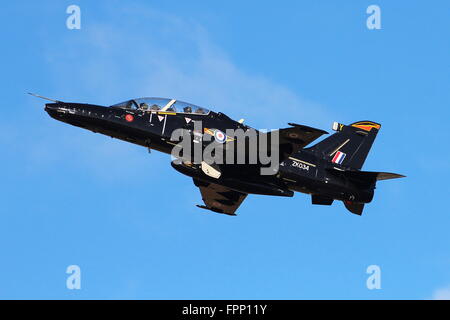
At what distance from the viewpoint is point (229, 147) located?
130ft

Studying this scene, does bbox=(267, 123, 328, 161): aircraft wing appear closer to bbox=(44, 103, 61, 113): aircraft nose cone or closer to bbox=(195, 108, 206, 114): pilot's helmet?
bbox=(195, 108, 206, 114): pilot's helmet

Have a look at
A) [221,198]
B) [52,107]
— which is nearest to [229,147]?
[221,198]

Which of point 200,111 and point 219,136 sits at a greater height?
point 200,111

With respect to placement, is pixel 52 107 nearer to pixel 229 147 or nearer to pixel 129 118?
pixel 129 118

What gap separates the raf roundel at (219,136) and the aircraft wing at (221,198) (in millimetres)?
5336

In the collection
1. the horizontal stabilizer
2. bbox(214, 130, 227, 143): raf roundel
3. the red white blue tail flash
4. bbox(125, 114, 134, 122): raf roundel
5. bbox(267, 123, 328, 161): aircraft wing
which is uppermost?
bbox(125, 114, 134, 122): raf roundel

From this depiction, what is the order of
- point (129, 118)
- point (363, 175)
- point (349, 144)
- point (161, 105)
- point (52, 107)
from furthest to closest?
point (349, 144), point (363, 175), point (161, 105), point (129, 118), point (52, 107)

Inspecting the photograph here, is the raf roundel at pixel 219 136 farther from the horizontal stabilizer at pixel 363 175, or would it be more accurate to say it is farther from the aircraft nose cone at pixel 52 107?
the aircraft nose cone at pixel 52 107

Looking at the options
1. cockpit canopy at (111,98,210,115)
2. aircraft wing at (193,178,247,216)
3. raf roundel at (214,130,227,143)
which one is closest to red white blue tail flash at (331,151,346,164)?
aircraft wing at (193,178,247,216)

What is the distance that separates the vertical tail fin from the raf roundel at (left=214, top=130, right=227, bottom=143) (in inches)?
214

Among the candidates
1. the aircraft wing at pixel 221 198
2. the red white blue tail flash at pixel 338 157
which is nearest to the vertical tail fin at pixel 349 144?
the red white blue tail flash at pixel 338 157

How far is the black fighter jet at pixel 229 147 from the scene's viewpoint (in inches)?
1537

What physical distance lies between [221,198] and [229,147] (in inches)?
258

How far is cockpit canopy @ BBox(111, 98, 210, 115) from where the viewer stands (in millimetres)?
40000
